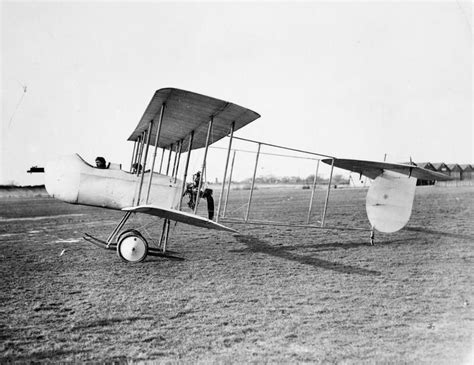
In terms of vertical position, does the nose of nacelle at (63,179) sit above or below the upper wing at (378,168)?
below

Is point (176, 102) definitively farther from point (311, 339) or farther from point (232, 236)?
point (232, 236)

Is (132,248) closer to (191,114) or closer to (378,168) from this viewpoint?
(191,114)

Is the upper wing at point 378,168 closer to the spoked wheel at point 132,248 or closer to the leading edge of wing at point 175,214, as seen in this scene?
the leading edge of wing at point 175,214

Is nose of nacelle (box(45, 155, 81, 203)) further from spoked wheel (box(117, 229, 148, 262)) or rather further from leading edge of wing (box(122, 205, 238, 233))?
leading edge of wing (box(122, 205, 238, 233))

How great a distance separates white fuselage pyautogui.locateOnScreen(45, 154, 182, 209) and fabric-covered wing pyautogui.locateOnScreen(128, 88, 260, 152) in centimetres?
116

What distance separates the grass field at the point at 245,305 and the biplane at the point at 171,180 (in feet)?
2.04

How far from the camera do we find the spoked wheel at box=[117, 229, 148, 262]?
6.14 meters

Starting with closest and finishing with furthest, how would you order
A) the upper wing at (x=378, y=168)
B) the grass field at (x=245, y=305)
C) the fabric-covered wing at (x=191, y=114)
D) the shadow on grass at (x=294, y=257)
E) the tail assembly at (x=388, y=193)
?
1. the grass field at (x=245, y=305)
2. the fabric-covered wing at (x=191, y=114)
3. the shadow on grass at (x=294, y=257)
4. the upper wing at (x=378, y=168)
5. the tail assembly at (x=388, y=193)

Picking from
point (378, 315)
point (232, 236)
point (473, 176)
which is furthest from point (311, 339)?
point (473, 176)

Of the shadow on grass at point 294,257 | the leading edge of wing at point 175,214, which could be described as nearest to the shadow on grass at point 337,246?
the shadow on grass at point 294,257

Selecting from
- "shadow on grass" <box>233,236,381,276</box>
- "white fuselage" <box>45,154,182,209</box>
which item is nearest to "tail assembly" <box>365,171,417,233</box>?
"shadow on grass" <box>233,236,381,276</box>

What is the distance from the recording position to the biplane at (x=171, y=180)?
571 cm

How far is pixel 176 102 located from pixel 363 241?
571 centimetres

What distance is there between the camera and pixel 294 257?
23.2ft
